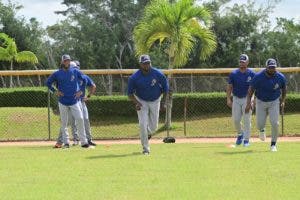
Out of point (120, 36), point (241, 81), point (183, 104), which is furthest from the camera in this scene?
point (120, 36)

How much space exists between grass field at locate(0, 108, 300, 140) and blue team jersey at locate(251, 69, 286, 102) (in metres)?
8.16

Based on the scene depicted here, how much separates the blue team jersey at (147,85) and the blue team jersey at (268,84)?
1797 millimetres

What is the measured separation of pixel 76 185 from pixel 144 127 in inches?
174

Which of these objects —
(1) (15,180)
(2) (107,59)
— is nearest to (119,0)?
(2) (107,59)

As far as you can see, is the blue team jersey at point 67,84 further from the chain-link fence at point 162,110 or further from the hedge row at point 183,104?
the hedge row at point 183,104

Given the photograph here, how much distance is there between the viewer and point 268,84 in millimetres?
13250

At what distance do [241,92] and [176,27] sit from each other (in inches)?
340

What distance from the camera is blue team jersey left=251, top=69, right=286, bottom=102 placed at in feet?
43.3

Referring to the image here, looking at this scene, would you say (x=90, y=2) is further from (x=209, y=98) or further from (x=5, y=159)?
(x=5, y=159)

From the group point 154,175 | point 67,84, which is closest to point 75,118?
point 67,84

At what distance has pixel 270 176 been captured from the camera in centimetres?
912

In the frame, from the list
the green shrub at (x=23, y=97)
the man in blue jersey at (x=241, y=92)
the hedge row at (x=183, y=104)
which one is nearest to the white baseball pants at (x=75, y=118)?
the man in blue jersey at (x=241, y=92)

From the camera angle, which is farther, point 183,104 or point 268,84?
point 183,104

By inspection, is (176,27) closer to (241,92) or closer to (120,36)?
(241,92)
